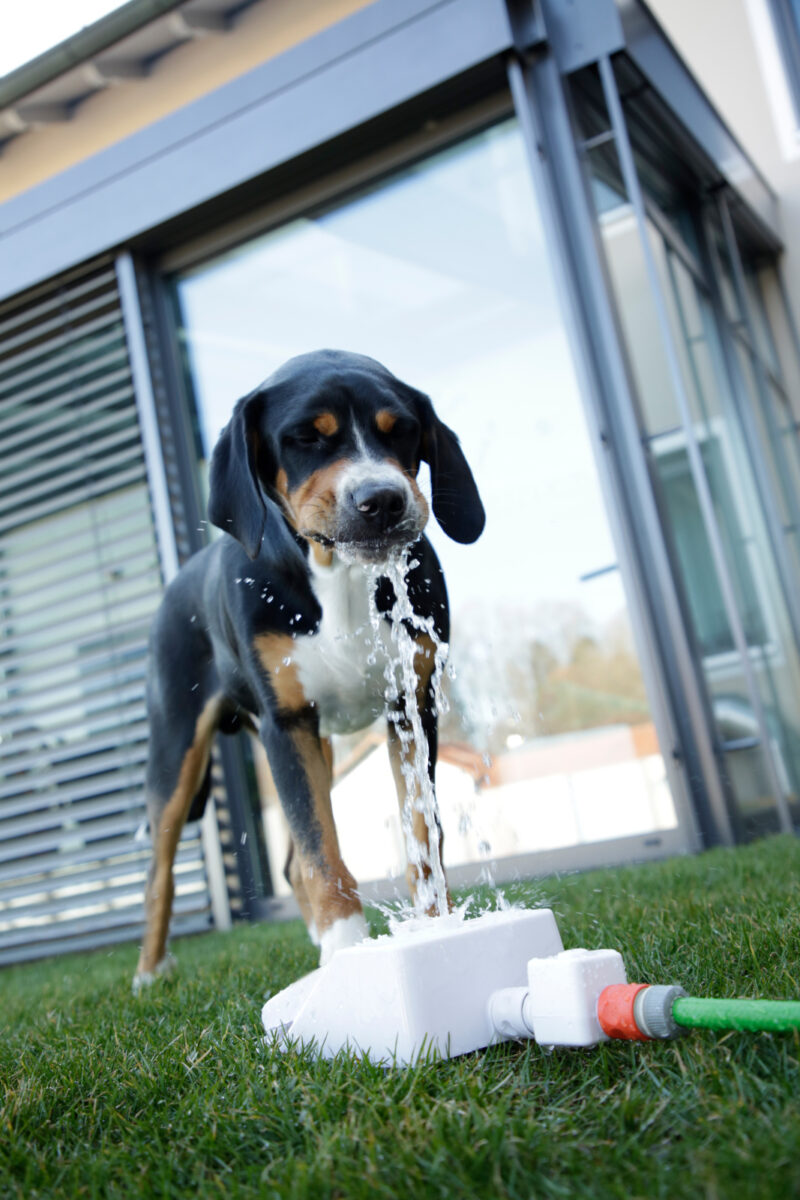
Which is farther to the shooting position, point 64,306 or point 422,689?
point 64,306

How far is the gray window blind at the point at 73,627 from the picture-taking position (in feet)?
19.0

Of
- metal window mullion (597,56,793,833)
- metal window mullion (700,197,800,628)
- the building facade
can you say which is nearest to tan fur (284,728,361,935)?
the building facade

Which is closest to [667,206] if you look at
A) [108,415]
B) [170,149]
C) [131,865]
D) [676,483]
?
[676,483]

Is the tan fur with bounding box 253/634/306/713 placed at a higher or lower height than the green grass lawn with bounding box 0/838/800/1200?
higher

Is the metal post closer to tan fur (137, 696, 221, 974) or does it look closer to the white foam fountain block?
tan fur (137, 696, 221, 974)

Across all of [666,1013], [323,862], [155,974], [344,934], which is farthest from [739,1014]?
[155,974]

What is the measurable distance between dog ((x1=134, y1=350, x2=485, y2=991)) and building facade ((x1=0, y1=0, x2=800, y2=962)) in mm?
976

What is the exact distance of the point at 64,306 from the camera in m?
6.19

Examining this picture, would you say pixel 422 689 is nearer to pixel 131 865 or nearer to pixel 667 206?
pixel 131 865

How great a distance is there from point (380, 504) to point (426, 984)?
82cm

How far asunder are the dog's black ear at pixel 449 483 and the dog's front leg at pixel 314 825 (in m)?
0.57

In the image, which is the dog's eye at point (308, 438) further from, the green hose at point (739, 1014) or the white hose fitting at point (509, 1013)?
the green hose at point (739, 1014)

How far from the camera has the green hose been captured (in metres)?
1.14

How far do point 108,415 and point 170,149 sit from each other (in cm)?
141
